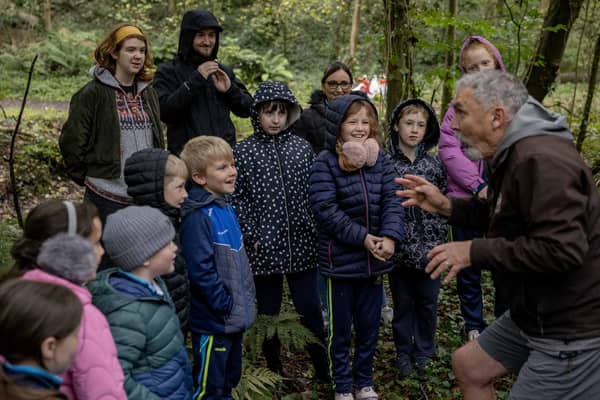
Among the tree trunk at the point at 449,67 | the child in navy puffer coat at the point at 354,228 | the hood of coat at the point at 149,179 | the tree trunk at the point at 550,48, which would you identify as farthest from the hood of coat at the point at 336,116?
the tree trunk at the point at 550,48

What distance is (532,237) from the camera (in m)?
2.77

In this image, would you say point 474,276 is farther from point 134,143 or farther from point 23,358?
point 23,358

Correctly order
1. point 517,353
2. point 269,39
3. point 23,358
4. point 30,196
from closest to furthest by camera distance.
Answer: point 23,358, point 517,353, point 30,196, point 269,39

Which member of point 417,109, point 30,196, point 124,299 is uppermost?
point 417,109

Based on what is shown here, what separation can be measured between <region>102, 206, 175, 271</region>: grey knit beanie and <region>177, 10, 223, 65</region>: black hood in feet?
8.72

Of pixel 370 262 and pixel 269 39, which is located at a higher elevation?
pixel 269 39

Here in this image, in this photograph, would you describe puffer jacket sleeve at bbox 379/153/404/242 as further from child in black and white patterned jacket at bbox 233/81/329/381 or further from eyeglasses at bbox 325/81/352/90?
eyeglasses at bbox 325/81/352/90

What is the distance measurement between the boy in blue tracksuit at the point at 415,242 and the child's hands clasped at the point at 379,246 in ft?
1.54

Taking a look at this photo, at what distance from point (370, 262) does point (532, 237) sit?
172 cm

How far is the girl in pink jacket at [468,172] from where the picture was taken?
4.88 m

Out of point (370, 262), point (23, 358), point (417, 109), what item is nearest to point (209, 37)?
point (417, 109)

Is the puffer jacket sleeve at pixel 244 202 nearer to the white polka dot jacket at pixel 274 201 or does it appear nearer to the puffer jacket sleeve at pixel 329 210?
the white polka dot jacket at pixel 274 201

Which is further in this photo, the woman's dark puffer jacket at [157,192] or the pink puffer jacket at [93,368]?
the woman's dark puffer jacket at [157,192]

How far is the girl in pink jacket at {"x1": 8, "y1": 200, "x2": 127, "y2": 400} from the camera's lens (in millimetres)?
2375
